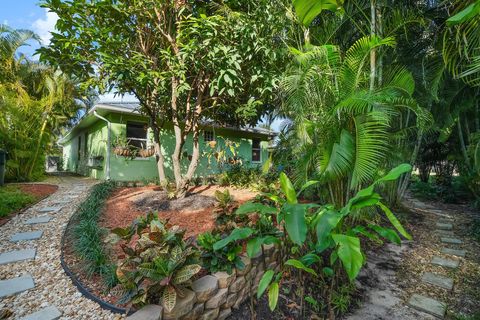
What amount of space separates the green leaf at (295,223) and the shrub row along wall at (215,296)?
3.70ft

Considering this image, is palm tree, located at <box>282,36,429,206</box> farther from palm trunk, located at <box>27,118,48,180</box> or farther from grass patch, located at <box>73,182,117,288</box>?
palm trunk, located at <box>27,118,48,180</box>

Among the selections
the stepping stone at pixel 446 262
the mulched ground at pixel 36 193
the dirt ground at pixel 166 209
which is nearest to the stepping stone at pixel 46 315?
the dirt ground at pixel 166 209

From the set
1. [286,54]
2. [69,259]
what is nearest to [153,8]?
[286,54]

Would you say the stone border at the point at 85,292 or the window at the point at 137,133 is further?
the window at the point at 137,133

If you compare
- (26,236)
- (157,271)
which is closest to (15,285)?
(26,236)

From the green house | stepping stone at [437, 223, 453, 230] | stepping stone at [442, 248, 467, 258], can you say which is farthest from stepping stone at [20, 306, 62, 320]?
stepping stone at [437, 223, 453, 230]

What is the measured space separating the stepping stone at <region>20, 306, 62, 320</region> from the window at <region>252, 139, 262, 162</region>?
11335 millimetres

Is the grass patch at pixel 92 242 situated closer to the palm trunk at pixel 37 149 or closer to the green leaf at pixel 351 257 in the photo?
the green leaf at pixel 351 257

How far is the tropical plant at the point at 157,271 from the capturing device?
1.90 metres

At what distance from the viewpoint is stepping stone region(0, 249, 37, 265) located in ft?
9.79

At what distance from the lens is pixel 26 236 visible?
11.9 ft

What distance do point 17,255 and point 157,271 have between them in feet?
8.41

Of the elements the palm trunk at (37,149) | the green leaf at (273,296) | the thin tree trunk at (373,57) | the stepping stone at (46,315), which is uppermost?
the thin tree trunk at (373,57)

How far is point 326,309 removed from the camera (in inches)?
112
